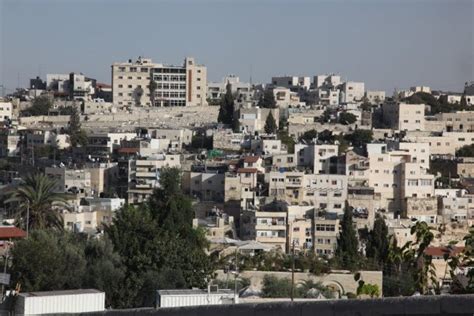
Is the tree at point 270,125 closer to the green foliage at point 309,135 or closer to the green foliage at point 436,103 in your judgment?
the green foliage at point 309,135

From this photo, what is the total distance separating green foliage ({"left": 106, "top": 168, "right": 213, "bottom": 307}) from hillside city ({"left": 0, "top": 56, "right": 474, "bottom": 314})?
0.03 metres

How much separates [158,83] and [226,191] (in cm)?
2090

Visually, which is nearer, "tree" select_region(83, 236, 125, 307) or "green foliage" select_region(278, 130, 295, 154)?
"tree" select_region(83, 236, 125, 307)

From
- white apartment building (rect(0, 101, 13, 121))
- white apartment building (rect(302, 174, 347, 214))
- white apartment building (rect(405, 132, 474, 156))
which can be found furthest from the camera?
white apartment building (rect(0, 101, 13, 121))

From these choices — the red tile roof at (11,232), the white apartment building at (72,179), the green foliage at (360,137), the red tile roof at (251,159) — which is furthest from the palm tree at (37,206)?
the green foliage at (360,137)

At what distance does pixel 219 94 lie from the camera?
59750 millimetres

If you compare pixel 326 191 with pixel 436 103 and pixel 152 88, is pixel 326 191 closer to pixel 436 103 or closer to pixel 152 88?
pixel 152 88

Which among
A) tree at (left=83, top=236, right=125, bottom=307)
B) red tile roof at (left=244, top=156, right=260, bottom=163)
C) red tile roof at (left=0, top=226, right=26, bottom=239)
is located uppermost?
red tile roof at (left=244, top=156, right=260, bottom=163)

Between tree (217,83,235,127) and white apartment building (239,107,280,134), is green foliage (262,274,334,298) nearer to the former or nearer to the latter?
white apartment building (239,107,280,134)

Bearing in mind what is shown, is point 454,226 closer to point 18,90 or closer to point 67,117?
point 67,117

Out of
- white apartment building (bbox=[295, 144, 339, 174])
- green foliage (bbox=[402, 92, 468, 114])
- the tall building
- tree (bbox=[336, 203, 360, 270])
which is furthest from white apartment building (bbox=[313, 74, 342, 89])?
tree (bbox=[336, 203, 360, 270])

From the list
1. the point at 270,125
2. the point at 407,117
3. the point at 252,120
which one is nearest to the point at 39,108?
the point at 252,120

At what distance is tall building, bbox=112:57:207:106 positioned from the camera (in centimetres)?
5106

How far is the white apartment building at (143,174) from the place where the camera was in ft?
106
